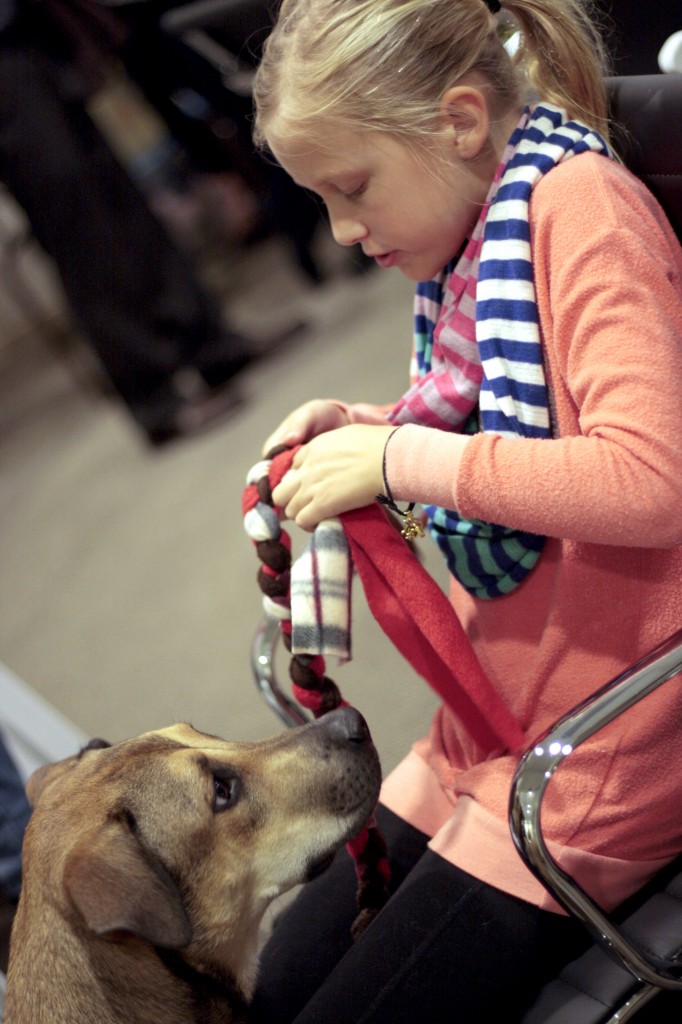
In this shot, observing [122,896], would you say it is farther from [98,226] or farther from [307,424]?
[98,226]

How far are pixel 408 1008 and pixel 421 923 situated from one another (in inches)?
3.0

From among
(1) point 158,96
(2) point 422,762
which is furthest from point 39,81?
(2) point 422,762

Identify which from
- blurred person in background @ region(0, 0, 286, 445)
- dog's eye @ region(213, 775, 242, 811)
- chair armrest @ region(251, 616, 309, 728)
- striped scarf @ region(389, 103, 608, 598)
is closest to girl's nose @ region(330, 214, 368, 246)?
striped scarf @ region(389, 103, 608, 598)

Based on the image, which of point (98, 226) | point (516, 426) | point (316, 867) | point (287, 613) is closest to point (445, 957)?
point (316, 867)

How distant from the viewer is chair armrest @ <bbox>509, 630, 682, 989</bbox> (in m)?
0.82

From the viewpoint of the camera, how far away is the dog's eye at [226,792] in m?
1.02

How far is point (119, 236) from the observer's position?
119 inches

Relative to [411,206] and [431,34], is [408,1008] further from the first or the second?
[431,34]

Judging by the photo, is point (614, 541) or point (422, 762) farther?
point (422, 762)

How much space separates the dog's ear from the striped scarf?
1.50 feet

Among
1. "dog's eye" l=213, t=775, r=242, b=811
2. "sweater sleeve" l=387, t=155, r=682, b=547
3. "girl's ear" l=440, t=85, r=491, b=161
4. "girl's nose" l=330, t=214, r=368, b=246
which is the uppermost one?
"girl's ear" l=440, t=85, r=491, b=161

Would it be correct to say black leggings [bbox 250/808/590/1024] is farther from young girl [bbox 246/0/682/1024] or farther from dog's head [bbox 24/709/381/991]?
dog's head [bbox 24/709/381/991]

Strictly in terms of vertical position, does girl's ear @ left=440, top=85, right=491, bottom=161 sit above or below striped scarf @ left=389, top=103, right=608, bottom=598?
above

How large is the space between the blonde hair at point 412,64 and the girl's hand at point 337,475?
0.31 metres
